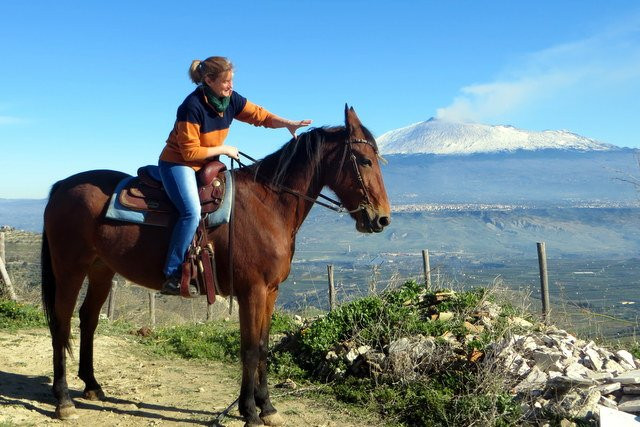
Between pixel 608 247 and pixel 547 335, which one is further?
pixel 608 247

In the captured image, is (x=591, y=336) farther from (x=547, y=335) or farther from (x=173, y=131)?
(x=173, y=131)

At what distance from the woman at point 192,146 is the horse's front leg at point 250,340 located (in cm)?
70

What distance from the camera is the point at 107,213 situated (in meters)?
5.15

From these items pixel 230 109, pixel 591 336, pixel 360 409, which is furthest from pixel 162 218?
pixel 591 336

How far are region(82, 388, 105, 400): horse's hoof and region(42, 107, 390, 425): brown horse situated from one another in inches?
17.6

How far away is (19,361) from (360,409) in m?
4.57

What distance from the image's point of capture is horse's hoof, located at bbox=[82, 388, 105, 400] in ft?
19.3

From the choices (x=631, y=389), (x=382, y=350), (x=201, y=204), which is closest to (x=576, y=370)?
(x=631, y=389)

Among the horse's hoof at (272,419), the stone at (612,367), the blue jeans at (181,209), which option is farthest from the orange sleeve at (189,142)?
the stone at (612,367)

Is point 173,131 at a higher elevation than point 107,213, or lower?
higher

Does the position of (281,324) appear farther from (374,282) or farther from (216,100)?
(216,100)

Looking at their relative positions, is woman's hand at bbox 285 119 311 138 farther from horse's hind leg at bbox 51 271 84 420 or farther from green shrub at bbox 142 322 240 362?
green shrub at bbox 142 322 240 362

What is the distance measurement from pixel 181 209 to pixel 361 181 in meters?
1.66

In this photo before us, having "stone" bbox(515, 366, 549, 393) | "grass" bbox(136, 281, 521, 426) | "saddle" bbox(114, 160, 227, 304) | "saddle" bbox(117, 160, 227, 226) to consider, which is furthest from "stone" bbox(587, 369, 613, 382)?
"saddle" bbox(117, 160, 227, 226)
